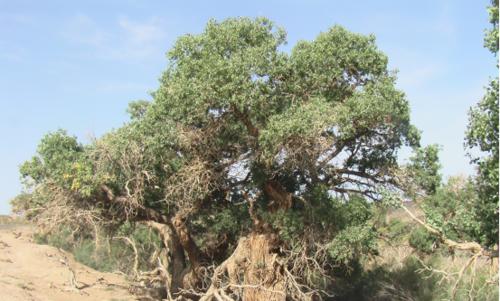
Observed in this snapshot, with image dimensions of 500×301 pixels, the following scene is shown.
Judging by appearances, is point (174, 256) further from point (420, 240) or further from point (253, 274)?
point (420, 240)

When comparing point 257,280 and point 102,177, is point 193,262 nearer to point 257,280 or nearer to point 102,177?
point 257,280

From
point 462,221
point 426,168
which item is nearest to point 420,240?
point 426,168

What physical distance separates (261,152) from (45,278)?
12.3 meters

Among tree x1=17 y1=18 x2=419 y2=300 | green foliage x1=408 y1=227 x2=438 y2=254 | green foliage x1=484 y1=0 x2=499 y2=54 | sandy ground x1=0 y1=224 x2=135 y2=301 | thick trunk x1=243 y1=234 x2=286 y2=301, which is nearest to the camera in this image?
green foliage x1=484 y1=0 x2=499 y2=54

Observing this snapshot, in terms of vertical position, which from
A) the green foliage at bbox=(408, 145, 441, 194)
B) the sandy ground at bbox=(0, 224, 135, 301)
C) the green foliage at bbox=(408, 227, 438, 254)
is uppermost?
the green foliage at bbox=(408, 145, 441, 194)

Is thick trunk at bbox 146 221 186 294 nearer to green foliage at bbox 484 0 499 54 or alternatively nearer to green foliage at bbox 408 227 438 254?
green foliage at bbox 408 227 438 254

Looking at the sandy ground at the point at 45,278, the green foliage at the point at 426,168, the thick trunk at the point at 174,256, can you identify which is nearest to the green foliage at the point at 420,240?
the green foliage at the point at 426,168

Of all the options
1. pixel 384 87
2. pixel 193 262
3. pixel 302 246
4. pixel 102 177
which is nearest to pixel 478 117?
pixel 384 87

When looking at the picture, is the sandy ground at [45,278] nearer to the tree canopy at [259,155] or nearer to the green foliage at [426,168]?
the tree canopy at [259,155]

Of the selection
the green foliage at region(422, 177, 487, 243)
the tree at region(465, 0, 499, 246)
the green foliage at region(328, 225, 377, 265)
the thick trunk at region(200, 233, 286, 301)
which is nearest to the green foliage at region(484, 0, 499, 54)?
the tree at region(465, 0, 499, 246)

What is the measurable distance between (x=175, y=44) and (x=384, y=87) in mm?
5431

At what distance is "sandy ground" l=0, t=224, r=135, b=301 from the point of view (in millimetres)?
18375

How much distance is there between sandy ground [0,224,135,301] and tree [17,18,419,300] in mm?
4006

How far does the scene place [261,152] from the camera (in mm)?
13961
